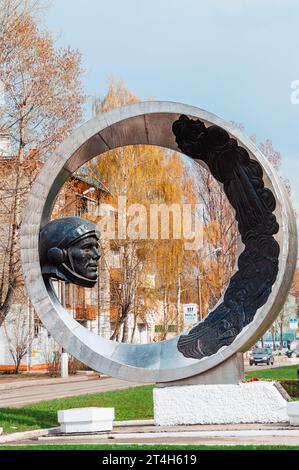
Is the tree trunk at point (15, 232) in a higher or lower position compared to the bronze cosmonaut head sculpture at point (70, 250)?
higher

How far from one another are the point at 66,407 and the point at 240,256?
688 centimetres

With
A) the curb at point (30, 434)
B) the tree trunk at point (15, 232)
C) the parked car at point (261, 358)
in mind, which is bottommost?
the parked car at point (261, 358)

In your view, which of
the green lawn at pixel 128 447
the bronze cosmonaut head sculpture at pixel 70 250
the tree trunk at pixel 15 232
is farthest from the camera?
the tree trunk at pixel 15 232

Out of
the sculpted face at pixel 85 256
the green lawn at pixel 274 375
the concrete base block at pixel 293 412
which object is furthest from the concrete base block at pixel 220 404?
the green lawn at pixel 274 375

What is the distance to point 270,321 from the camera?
1432 centimetres

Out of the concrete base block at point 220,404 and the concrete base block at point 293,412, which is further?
the concrete base block at point 220,404

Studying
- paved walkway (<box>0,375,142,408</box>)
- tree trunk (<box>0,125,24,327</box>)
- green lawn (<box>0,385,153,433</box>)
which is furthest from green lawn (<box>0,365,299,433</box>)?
tree trunk (<box>0,125,24,327</box>)

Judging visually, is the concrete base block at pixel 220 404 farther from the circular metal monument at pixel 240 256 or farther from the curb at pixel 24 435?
the curb at pixel 24 435

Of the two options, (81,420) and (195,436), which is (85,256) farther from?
(195,436)

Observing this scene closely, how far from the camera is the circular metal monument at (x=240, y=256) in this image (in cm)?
1427

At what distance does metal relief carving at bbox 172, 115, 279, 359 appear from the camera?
14.4 meters

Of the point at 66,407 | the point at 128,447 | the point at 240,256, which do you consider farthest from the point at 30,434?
the point at 66,407
